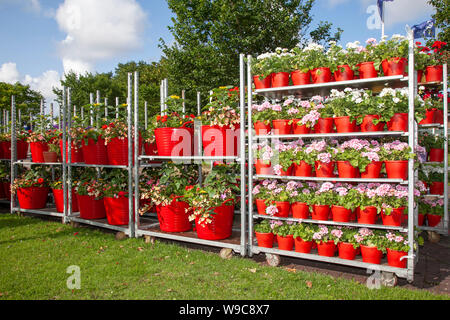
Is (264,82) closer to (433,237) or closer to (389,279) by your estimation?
(389,279)

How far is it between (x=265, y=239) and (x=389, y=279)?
4.41 feet

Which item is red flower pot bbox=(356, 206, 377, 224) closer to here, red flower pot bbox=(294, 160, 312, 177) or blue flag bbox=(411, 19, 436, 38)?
red flower pot bbox=(294, 160, 312, 177)

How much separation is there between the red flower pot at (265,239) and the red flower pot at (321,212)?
579mm

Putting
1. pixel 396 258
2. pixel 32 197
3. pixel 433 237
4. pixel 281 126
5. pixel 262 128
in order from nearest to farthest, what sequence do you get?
1. pixel 396 258
2. pixel 281 126
3. pixel 262 128
4. pixel 433 237
5. pixel 32 197

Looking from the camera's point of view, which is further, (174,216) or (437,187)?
(437,187)

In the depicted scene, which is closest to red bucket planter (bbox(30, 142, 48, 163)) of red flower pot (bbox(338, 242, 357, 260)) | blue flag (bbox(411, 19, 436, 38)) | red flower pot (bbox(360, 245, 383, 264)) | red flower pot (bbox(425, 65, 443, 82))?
red flower pot (bbox(338, 242, 357, 260))

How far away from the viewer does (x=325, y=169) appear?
3.69m

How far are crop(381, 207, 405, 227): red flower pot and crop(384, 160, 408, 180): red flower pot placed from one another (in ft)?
1.06

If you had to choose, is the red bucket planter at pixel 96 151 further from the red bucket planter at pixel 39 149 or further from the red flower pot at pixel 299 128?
the red flower pot at pixel 299 128

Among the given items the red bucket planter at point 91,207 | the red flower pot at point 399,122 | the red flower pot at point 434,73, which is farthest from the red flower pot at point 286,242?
the red bucket planter at point 91,207

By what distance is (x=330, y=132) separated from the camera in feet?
12.3

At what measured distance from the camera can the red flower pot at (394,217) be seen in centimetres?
334

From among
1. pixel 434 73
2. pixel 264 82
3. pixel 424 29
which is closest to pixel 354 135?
pixel 264 82

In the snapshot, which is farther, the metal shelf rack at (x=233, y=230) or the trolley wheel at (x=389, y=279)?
the metal shelf rack at (x=233, y=230)
